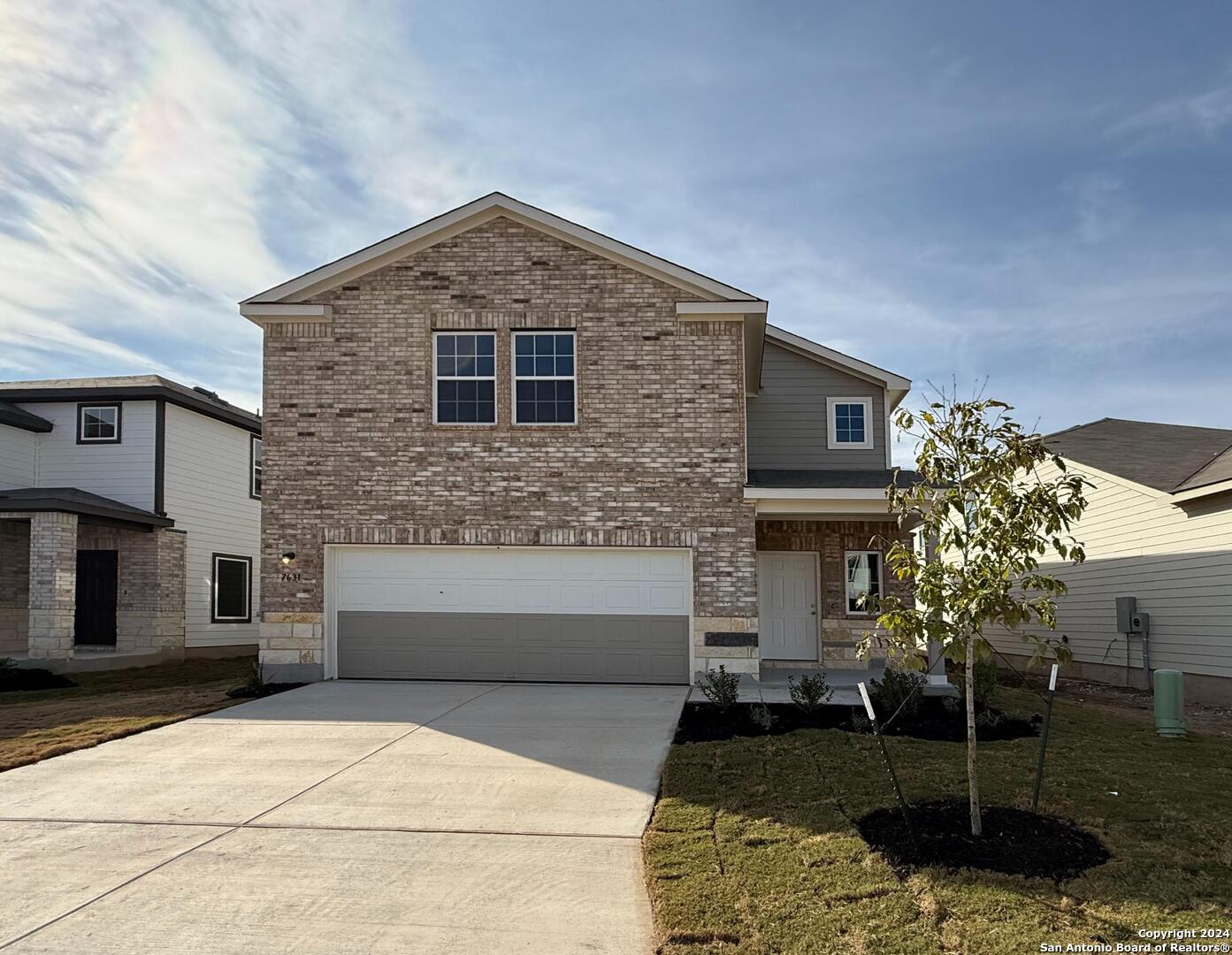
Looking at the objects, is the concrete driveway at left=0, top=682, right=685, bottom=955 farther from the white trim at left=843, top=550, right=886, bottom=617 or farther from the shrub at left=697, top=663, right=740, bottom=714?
the white trim at left=843, top=550, right=886, bottom=617

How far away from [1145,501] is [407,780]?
42.9 ft

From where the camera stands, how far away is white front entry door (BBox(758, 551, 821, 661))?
16.2 m

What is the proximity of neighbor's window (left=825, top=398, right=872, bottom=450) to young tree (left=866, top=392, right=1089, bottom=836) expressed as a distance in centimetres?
1075

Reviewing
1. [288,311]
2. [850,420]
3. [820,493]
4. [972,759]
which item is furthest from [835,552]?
[972,759]

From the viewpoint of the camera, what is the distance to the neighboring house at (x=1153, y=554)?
44.5ft

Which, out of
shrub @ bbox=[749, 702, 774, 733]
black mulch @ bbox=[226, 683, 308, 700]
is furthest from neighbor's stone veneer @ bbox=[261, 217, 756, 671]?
shrub @ bbox=[749, 702, 774, 733]

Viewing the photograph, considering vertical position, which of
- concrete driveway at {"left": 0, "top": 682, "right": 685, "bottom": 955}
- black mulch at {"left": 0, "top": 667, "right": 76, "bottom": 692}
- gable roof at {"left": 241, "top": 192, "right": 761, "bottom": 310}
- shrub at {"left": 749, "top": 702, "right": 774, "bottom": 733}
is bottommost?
black mulch at {"left": 0, "top": 667, "right": 76, "bottom": 692}

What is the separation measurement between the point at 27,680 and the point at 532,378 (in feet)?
30.9

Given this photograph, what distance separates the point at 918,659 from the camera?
5754 millimetres

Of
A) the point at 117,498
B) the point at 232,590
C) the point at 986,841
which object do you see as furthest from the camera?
the point at 232,590

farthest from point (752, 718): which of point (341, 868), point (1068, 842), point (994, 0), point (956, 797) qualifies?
point (994, 0)

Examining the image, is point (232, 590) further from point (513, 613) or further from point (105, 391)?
point (513, 613)

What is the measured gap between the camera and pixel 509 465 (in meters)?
14.2

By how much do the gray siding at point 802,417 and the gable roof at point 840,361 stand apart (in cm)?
13
